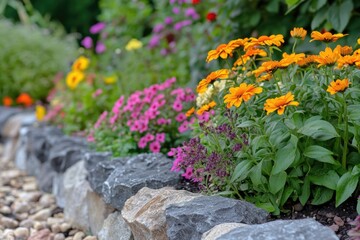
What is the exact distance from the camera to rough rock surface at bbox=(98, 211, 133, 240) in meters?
2.56

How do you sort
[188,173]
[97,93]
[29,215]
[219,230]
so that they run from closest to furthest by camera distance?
[219,230] < [188,173] < [29,215] < [97,93]

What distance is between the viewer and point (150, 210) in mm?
2262

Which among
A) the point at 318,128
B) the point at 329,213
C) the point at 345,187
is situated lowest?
the point at 329,213

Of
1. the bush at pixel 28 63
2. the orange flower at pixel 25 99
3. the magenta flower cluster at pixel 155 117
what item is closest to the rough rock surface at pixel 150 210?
the magenta flower cluster at pixel 155 117

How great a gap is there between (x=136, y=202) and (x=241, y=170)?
18.0 inches

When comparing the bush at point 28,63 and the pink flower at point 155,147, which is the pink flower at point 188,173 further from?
the bush at point 28,63

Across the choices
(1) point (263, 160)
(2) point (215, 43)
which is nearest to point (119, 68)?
(2) point (215, 43)

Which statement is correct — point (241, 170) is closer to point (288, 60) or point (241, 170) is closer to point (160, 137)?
point (288, 60)

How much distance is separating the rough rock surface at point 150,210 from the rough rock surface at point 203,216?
11 cm

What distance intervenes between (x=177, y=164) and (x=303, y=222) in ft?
2.49

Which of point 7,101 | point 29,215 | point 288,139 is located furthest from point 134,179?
point 7,101

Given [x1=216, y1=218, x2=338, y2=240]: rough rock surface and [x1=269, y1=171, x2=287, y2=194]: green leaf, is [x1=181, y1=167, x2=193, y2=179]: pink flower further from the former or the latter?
[x1=216, y1=218, x2=338, y2=240]: rough rock surface

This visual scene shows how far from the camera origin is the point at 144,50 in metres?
5.04

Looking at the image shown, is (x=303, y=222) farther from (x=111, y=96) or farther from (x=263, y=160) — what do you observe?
(x=111, y=96)
